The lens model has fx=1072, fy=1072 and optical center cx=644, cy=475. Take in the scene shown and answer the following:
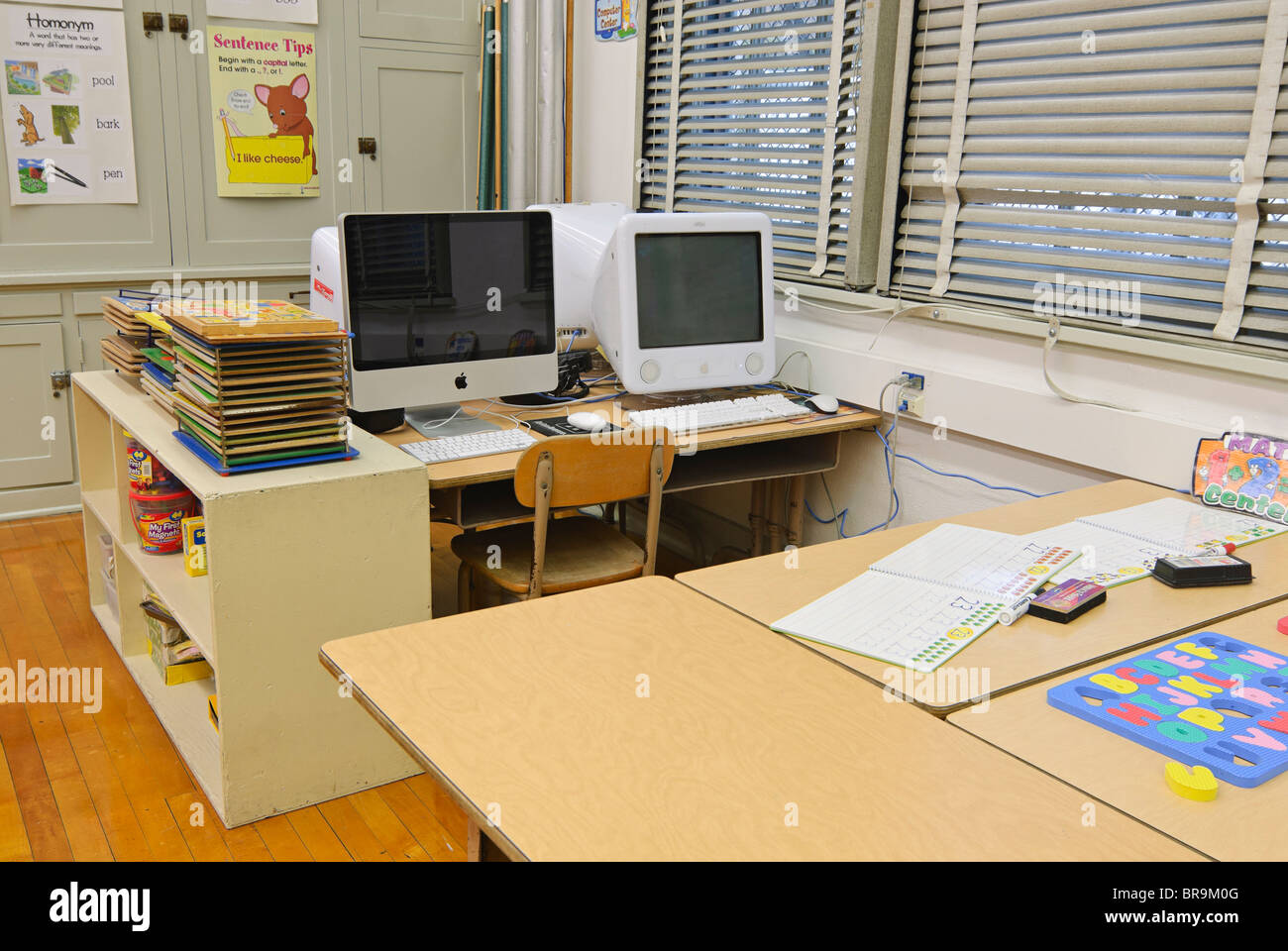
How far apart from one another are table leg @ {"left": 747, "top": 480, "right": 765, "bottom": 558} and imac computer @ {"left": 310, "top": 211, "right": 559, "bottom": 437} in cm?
84

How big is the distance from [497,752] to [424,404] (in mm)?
1522

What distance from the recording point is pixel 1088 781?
114 cm

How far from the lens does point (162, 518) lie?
2564mm

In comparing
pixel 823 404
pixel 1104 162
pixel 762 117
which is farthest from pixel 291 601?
pixel 762 117

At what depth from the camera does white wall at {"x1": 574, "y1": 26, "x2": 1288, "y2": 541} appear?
2.27 metres

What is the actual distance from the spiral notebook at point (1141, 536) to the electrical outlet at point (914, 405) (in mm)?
778

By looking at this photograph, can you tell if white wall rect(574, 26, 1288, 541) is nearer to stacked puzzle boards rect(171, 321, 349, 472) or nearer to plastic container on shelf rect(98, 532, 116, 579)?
stacked puzzle boards rect(171, 321, 349, 472)

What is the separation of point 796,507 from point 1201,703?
187 centimetres

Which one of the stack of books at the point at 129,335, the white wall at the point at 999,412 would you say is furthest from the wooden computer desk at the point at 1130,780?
the stack of books at the point at 129,335

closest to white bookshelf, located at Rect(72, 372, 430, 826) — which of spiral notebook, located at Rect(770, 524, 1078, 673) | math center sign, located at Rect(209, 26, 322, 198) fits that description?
spiral notebook, located at Rect(770, 524, 1078, 673)

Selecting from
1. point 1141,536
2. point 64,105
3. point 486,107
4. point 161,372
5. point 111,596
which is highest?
point 486,107

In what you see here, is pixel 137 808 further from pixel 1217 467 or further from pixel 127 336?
pixel 1217 467

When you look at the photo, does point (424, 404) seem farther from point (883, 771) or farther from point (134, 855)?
point (883, 771)

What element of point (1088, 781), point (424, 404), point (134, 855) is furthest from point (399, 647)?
point (424, 404)
